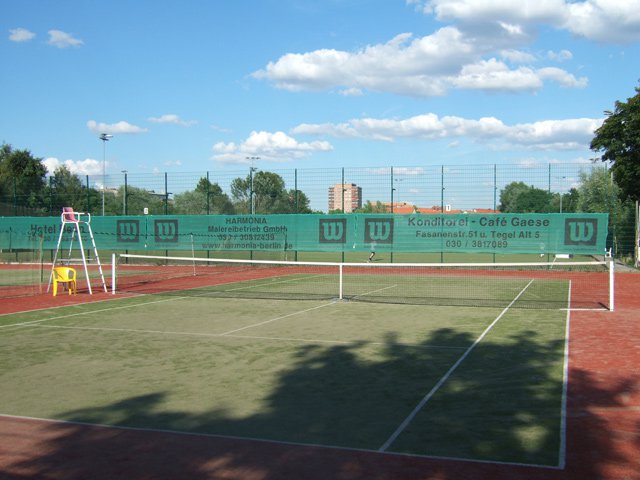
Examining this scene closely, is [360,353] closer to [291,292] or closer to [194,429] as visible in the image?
[194,429]

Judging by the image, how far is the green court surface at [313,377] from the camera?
575 centimetres

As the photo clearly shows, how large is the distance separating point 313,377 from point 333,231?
19.8 m

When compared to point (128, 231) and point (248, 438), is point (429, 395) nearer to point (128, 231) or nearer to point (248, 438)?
point (248, 438)

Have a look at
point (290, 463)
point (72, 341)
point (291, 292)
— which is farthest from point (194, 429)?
point (291, 292)

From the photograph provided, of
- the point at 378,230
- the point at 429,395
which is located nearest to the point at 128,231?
the point at 378,230

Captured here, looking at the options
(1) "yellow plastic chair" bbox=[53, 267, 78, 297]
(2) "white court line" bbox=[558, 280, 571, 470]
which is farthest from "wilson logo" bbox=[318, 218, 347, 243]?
(2) "white court line" bbox=[558, 280, 571, 470]

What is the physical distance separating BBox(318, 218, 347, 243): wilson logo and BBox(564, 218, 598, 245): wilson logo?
939 centimetres

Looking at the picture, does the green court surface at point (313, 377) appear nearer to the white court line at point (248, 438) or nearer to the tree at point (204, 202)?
the white court line at point (248, 438)

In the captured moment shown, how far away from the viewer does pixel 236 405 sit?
659 cm

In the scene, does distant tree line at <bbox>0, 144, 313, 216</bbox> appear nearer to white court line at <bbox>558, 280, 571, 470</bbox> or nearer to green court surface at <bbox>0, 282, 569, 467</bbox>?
green court surface at <bbox>0, 282, 569, 467</bbox>

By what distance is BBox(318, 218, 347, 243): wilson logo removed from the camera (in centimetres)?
2731

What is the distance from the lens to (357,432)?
5707mm

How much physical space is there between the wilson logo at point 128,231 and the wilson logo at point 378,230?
11.4 meters

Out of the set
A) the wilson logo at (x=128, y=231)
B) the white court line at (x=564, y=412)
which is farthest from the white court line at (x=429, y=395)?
the wilson logo at (x=128, y=231)
